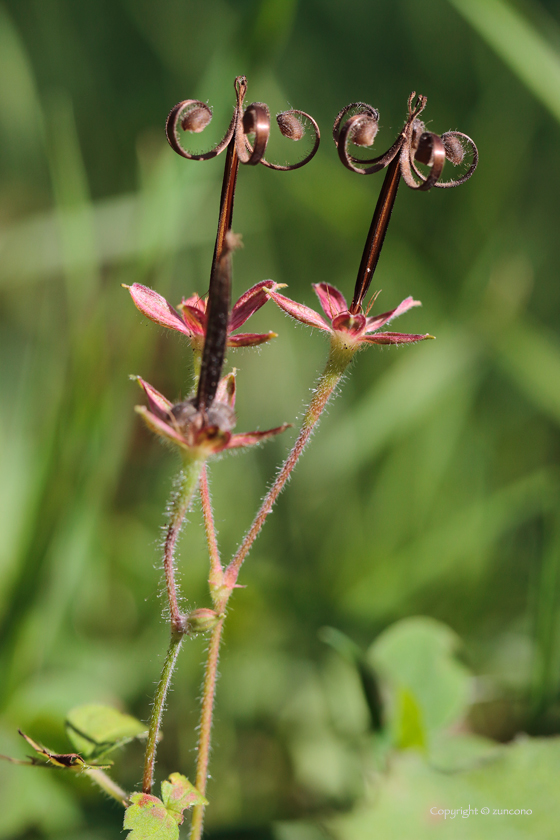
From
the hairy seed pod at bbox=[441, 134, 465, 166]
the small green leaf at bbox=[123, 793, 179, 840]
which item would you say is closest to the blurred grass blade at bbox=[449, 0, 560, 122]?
the hairy seed pod at bbox=[441, 134, 465, 166]

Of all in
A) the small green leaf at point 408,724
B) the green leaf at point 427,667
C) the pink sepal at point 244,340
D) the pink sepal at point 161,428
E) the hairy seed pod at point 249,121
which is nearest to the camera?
the pink sepal at point 161,428

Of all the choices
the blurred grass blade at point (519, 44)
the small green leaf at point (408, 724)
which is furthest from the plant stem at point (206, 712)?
the blurred grass blade at point (519, 44)

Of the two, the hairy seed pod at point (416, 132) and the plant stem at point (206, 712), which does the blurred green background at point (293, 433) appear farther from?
the hairy seed pod at point (416, 132)

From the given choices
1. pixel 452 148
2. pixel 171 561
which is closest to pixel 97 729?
pixel 171 561

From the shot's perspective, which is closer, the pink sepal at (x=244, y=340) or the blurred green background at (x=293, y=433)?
the pink sepal at (x=244, y=340)

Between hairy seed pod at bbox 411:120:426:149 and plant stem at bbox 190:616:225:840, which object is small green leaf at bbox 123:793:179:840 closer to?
plant stem at bbox 190:616:225:840

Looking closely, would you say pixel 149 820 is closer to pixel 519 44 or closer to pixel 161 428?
pixel 161 428

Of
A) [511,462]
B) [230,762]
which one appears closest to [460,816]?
[230,762]
